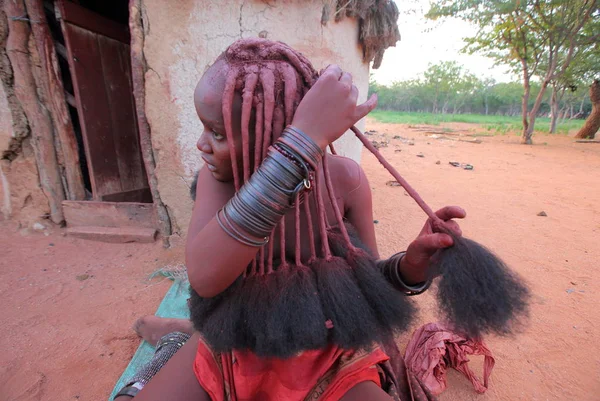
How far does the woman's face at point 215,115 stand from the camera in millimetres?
885

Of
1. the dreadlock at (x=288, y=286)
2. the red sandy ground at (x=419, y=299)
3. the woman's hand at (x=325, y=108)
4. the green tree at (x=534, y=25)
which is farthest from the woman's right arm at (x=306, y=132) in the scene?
the green tree at (x=534, y=25)

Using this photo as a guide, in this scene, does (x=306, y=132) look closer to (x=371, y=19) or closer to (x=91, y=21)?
(x=371, y=19)

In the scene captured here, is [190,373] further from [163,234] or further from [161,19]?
[161,19]

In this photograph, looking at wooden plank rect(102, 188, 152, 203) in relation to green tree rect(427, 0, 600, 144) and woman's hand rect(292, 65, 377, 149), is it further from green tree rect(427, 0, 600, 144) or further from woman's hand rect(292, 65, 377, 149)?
Answer: green tree rect(427, 0, 600, 144)

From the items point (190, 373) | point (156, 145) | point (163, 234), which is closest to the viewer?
point (190, 373)

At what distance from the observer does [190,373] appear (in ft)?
3.86

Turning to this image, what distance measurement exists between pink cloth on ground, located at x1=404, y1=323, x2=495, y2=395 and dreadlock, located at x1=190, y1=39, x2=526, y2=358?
3.24 feet

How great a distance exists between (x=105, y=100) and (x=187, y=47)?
1.69 metres

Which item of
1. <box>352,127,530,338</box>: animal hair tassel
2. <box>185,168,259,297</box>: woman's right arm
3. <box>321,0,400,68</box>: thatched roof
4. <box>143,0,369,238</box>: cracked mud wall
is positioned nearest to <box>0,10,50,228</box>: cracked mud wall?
<box>143,0,369,238</box>: cracked mud wall

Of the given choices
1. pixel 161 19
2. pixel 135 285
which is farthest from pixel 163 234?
pixel 161 19

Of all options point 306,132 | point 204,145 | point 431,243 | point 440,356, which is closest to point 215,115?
point 204,145

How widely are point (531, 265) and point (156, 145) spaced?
388 centimetres

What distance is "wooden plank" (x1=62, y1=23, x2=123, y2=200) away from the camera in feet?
11.0

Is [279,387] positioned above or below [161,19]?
below
